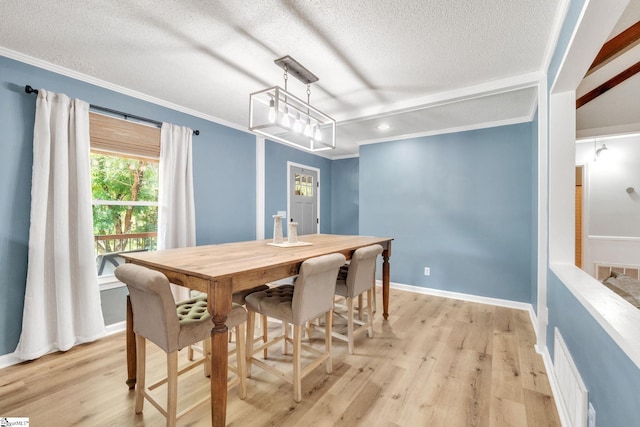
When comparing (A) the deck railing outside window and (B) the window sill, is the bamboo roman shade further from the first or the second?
(B) the window sill

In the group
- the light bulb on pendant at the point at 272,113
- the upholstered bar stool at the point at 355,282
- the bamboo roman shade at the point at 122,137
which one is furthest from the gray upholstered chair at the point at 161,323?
Answer: the bamboo roman shade at the point at 122,137

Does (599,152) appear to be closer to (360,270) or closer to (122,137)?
(360,270)

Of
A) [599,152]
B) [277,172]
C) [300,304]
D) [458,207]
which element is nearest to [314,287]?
[300,304]

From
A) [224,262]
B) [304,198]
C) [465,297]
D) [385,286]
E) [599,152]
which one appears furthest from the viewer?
[304,198]

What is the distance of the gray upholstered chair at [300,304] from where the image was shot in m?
1.69

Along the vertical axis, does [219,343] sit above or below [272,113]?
below

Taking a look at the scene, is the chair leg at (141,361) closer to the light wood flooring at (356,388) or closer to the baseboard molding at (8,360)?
the light wood flooring at (356,388)

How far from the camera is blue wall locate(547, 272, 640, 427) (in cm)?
81

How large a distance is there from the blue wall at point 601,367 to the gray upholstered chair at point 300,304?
1249 mm

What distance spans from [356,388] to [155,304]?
1.36 metres

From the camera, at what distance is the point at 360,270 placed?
7.84 feet

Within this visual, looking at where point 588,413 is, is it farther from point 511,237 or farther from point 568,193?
point 511,237

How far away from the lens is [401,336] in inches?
103

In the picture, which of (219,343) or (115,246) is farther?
(115,246)
